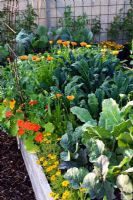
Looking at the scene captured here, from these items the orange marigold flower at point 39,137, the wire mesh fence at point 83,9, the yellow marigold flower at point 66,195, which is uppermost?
the wire mesh fence at point 83,9

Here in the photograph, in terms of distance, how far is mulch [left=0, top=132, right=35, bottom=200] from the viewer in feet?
11.6

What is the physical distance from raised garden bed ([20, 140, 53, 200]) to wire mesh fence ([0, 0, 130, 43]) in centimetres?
335

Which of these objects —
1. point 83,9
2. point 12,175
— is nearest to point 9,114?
point 12,175

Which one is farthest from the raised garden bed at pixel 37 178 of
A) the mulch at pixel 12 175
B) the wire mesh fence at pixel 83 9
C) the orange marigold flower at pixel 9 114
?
the wire mesh fence at pixel 83 9

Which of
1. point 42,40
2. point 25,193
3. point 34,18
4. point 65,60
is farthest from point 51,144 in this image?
point 34,18

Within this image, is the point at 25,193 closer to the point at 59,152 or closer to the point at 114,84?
the point at 59,152

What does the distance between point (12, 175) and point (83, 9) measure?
3.64m

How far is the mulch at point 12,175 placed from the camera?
11.6ft

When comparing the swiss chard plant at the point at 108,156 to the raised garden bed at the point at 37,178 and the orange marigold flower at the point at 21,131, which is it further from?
the orange marigold flower at the point at 21,131

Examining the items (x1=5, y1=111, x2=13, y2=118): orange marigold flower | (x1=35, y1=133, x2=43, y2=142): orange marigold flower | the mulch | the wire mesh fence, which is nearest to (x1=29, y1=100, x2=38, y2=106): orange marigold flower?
(x1=5, y1=111, x2=13, y2=118): orange marigold flower

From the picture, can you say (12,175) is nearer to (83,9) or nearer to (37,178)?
(37,178)

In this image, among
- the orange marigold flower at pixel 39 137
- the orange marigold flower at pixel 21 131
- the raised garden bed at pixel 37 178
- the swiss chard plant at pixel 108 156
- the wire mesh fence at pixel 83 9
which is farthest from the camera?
the wire mesh fence at pixel 83 9

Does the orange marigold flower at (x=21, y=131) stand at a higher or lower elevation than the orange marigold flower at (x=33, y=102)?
lower

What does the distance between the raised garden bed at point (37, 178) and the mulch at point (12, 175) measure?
0.32 feet
